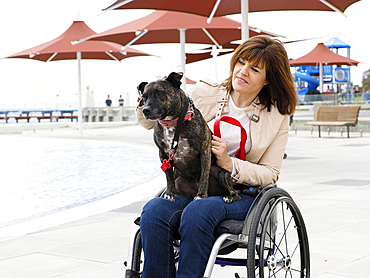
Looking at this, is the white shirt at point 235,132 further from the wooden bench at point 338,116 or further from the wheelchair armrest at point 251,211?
the wooden bench at point 338,116

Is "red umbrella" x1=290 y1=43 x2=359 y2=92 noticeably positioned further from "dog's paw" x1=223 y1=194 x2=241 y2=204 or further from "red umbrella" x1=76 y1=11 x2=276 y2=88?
"dog's paw" x1=223 y1=194 x2=241 y2=204

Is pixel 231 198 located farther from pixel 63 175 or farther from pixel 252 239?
pixel 63 175

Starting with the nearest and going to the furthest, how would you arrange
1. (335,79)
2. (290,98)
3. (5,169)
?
(290,98), (5,169), (335,79)

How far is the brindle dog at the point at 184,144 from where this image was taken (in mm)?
2477

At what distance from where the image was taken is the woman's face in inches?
115

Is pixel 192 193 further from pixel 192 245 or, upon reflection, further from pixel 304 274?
pixel 304 274

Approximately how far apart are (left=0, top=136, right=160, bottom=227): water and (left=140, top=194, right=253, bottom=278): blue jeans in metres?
3.28

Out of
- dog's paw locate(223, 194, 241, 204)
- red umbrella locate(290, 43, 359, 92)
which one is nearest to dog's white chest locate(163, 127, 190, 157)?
dog's paw locate(223, 194, 241, 204)

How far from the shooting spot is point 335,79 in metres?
41.5

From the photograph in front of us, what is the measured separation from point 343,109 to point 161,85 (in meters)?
14.5

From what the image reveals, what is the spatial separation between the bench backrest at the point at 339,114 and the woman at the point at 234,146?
43.8 ft

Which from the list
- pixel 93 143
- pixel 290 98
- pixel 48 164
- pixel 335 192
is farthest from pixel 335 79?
pixel 290 98

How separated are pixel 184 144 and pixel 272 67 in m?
0.71

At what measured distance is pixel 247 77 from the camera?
2.93m
